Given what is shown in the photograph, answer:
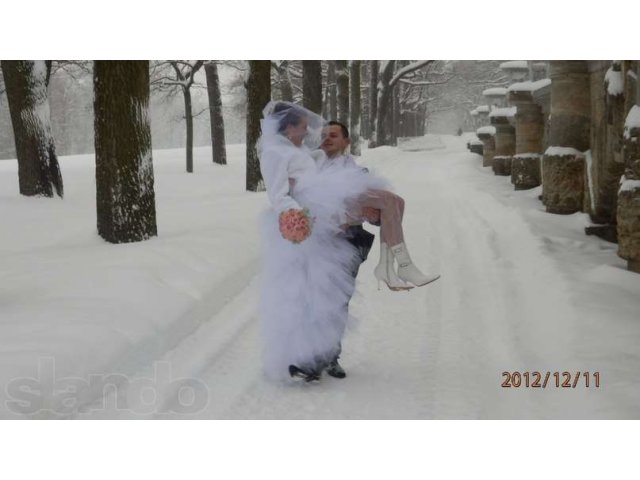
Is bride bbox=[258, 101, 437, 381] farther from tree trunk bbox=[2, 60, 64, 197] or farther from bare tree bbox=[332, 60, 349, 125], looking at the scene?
bare tree bbox=[332, 60, 349, 125]

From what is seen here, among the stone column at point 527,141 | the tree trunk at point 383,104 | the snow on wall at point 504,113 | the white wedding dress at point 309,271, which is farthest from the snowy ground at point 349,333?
the tree trunk at point 383,104

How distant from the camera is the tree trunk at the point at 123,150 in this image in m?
6.77

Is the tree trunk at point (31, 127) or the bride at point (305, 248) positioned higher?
the tree trunk at point (31, 127)

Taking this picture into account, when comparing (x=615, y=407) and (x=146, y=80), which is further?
(x=146, y=80)

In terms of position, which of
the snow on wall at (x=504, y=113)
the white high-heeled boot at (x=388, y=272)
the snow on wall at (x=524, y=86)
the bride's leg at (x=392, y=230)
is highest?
the snow on wall at (x=524, y=86)

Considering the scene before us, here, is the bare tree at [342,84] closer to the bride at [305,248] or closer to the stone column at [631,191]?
the stone column at [631,191]

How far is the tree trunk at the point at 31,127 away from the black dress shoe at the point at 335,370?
7023mm

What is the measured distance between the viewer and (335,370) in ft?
13.9

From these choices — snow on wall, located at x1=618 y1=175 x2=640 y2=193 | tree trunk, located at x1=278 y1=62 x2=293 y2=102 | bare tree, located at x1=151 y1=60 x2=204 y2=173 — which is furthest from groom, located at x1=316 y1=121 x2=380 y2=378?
tree trunk, located at x1=278 y1=62 x2=293 y2=102

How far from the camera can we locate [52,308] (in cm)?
471

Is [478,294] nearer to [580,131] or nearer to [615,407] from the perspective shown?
[615,407]

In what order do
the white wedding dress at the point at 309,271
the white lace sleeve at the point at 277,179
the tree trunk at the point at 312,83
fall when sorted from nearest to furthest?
the white lace sleeve at the point at 277,179
the white wedding dress at the point at 309,271
the tree trunk at the point at 312,83
